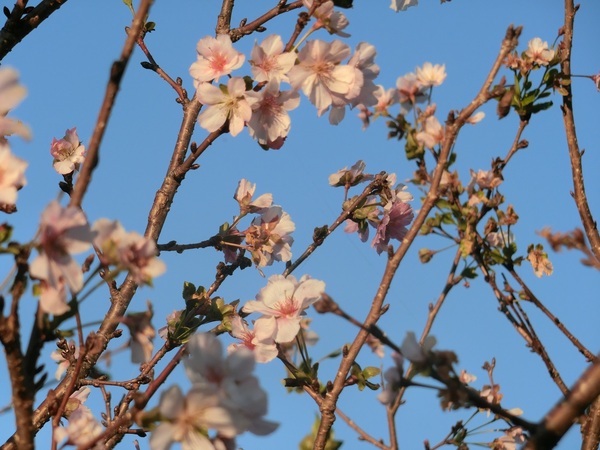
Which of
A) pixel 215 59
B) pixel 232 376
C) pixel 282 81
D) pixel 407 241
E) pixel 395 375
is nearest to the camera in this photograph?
pixel 232 376

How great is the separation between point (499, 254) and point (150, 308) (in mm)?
1613

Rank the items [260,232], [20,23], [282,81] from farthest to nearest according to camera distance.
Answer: [20,23], [260,232], [282,81]

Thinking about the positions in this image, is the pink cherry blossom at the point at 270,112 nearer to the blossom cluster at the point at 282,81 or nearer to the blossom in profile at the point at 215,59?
the blossom cluster at the point at 282,81

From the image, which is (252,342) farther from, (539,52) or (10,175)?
(539,52)

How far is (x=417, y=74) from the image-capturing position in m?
2.88

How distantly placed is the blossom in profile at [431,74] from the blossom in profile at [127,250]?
1.73 meters

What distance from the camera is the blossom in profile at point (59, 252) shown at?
4.39ft

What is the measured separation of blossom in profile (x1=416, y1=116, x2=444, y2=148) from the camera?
2.48 m

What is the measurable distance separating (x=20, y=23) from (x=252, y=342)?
1904 millimetres

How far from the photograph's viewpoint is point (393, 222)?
297cm

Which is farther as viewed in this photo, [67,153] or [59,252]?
[67,153]

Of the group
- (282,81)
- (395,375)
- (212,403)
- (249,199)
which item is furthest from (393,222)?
(212,403)

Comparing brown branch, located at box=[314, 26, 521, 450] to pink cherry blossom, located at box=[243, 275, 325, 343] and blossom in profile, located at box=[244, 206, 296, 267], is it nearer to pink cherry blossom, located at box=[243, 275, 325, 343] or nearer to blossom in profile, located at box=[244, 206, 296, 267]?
pink cherry blossom, located at box=[243, 275, 325, 343]

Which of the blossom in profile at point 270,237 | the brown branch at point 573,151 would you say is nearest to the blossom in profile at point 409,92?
the blossom in profile at point 270,237
